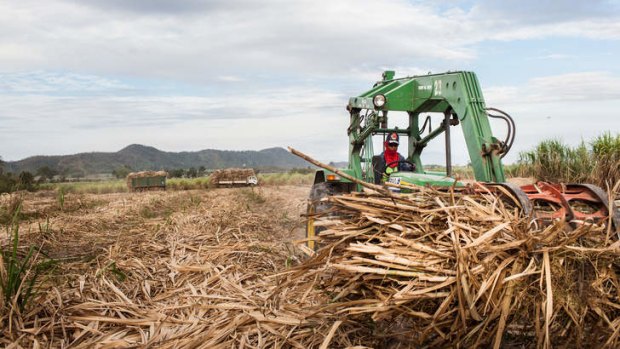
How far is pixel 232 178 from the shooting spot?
29609 mm

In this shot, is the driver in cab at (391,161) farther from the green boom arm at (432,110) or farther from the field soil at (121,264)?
the field soil at (121,264)

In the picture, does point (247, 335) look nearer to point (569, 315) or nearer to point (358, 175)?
point (569, 315)

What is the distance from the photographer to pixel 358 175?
9383mm

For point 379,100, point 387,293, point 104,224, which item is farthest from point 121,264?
point 104,224

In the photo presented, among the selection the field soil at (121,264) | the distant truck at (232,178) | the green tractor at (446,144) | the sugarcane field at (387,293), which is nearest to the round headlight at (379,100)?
the green tractor at (446,144)

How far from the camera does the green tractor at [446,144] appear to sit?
432 cm

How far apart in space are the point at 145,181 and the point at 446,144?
75.3 ft

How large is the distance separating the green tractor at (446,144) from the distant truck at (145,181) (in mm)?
20248

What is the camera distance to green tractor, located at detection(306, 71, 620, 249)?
4320mm

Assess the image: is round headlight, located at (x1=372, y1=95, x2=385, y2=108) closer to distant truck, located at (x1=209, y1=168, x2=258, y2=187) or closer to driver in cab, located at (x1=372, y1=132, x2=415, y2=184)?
driver in cab, located at (x1=372, y1=132, x2=415, y2=184)

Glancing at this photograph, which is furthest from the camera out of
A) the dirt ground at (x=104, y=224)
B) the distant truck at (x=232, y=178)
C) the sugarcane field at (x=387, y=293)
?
the distant truck at (x=232, y=178)

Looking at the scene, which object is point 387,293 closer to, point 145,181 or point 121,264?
point 121,264

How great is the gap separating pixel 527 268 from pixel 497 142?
333 centimetres

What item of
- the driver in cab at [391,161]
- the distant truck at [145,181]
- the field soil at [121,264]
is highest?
the driver in cab at [391,161]
